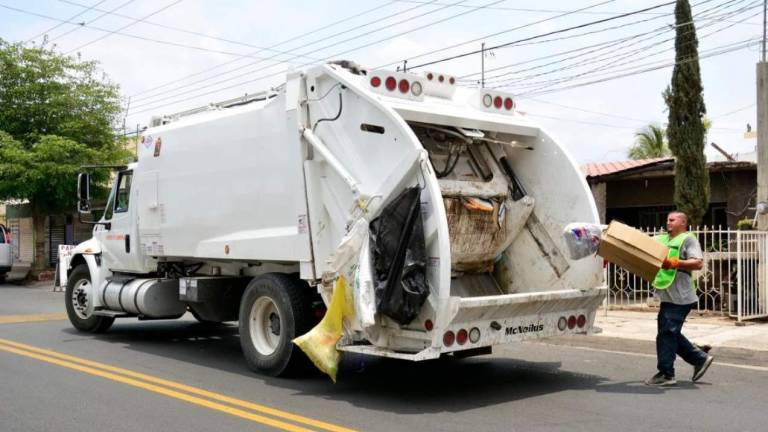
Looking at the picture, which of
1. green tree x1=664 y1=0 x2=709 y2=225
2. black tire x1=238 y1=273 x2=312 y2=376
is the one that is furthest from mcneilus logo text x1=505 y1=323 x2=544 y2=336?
green tree x1=664 y1=0 x2=709 y2=225

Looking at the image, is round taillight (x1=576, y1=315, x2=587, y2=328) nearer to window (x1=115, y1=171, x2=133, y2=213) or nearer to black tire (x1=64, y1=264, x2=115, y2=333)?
window (x1=115, y1=171, x2=133, y2=213)

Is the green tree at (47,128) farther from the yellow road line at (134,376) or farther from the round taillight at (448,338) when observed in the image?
the round taillight at (448,338)

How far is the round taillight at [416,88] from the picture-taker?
7.19m

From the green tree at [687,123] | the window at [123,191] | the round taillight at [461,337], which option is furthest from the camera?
the green tree at [687,123]

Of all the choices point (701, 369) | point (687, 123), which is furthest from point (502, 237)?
point (687, 123)

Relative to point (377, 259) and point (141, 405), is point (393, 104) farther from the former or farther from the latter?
point (141, 405)

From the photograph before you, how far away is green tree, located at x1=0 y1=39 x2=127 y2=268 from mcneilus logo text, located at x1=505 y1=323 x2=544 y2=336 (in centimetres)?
1937

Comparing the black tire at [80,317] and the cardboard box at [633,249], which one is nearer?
the cardboard box at [633,249]

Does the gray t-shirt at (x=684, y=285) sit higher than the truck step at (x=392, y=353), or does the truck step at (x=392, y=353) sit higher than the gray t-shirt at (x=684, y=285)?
the gray t-shirt at (x=684, y=285)

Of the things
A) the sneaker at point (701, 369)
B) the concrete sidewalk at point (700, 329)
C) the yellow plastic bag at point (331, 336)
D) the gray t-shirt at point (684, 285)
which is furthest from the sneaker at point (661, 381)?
the yellow plastic bag at point (331, 336)

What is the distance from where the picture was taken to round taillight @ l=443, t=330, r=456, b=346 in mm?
6434

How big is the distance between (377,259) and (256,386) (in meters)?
1.93

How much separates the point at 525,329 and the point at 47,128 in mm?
21945

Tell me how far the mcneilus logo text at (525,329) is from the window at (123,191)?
583 cm
